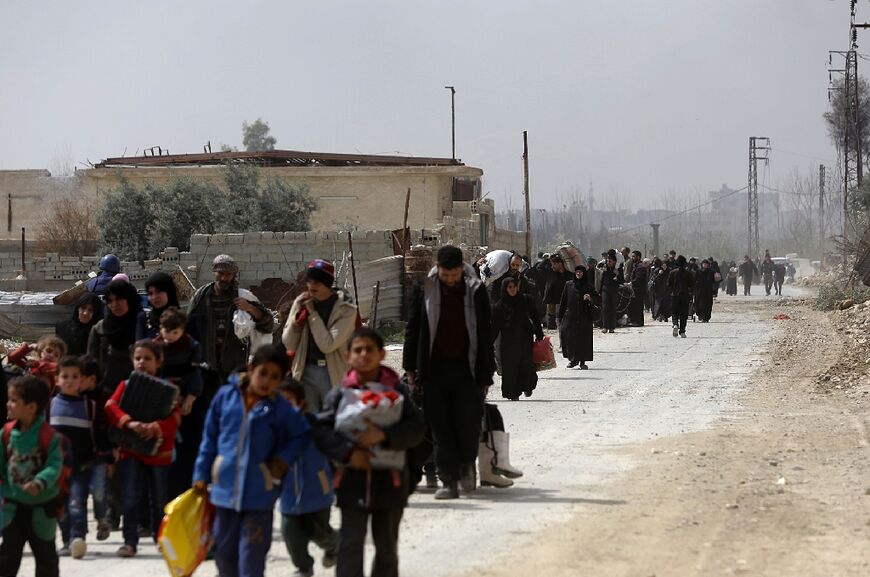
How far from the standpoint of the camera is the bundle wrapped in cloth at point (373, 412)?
5.60 m

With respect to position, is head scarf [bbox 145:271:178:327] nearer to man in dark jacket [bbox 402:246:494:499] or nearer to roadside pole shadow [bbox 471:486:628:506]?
man in dark jacket [bbox 402:246:494:499]

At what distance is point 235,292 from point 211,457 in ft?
10.2

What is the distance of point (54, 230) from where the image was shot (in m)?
45.4

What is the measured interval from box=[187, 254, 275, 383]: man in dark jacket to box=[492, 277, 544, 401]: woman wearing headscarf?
15.2 feet

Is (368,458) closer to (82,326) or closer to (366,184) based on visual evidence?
(82,326)

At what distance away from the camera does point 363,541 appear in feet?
18.6

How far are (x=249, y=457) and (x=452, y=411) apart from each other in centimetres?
290

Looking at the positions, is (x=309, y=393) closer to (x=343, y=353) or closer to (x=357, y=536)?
(x=343, y=353)

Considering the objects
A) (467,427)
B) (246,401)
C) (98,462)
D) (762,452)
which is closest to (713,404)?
(762,452)

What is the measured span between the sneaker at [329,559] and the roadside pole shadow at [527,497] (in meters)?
2.14

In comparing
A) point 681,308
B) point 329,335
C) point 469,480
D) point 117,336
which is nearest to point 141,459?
point 117,336

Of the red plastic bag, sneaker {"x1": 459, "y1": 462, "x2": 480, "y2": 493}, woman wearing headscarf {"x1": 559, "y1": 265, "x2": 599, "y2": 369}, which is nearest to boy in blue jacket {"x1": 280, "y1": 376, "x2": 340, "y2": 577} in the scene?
sneaker {"x1": 459, "y1": 462, "x2": 480, "y2": 493}

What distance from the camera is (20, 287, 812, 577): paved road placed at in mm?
7039

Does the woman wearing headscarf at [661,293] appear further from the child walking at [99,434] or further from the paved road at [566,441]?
the child walking at [99,434]
